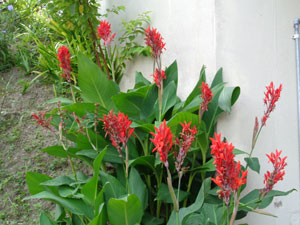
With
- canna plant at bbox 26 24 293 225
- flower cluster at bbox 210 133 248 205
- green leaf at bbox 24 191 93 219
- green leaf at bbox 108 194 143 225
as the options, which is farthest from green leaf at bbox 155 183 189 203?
flower cluster at bbox 210 133 248 205

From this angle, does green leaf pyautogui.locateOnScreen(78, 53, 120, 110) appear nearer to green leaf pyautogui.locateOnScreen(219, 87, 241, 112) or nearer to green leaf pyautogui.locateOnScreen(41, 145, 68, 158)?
green leaf pyautogui.locateOnScreen(41, 145, 68, 158)

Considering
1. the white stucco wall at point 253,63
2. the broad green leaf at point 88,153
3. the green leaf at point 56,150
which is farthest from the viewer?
the white stucco wall at point 253,63

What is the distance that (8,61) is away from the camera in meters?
3.97

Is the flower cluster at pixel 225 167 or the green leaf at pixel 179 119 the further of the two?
the green leaf at pixel 179 119

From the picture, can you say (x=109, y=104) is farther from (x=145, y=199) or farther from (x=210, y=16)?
(x=210, y=16)

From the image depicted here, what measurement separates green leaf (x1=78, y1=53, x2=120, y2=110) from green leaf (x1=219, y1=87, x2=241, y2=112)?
0.66m

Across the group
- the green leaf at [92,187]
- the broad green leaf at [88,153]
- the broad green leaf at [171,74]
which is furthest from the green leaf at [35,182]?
the broad green leaf at [171,74]

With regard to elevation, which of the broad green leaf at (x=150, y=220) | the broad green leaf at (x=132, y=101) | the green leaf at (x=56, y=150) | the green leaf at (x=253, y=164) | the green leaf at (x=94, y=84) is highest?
the green leaf at (x=94, y=84)

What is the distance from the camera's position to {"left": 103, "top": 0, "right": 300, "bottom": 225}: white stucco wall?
217 cm

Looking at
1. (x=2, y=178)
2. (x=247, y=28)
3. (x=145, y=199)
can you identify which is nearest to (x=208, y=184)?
(x=145, y=199)

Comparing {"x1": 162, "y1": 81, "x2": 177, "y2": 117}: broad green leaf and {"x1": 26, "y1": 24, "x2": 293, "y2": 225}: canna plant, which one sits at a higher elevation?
{"x1": 162, "y1": 81, "x2": 177, "y2": 117}: broad green leaf

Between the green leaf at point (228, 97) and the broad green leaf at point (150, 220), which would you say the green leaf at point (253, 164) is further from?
the broad green leaf at point (150, 220)

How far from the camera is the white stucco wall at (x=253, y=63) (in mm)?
2174

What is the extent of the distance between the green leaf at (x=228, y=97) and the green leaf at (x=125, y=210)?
75 centimetres
